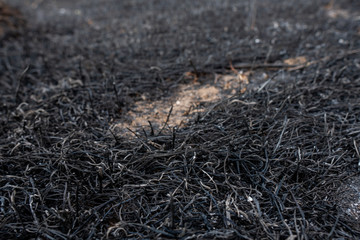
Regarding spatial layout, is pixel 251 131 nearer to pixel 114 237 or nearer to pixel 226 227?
pixel 226 227

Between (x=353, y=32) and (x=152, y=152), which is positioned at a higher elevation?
(x=152, y=152)

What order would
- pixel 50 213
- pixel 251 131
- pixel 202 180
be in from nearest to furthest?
pixel 50 213
pixel 202 180
pixel 251 131

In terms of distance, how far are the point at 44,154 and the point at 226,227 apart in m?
1.47

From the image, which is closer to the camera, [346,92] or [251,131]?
[251,131]

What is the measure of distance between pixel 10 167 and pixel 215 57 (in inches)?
102

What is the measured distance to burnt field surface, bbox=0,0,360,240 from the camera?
1.88 m

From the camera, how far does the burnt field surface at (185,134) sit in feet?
6.16

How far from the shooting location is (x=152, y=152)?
2.28 m

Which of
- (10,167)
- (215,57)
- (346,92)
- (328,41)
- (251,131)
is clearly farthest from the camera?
(328,41)

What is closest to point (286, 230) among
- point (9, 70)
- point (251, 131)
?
point (251, 131)

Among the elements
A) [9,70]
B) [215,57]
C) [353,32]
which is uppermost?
[9,70]

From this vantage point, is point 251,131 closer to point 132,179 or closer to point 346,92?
point 132,179

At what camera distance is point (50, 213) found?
193 centimetres

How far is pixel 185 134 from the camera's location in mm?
2482
